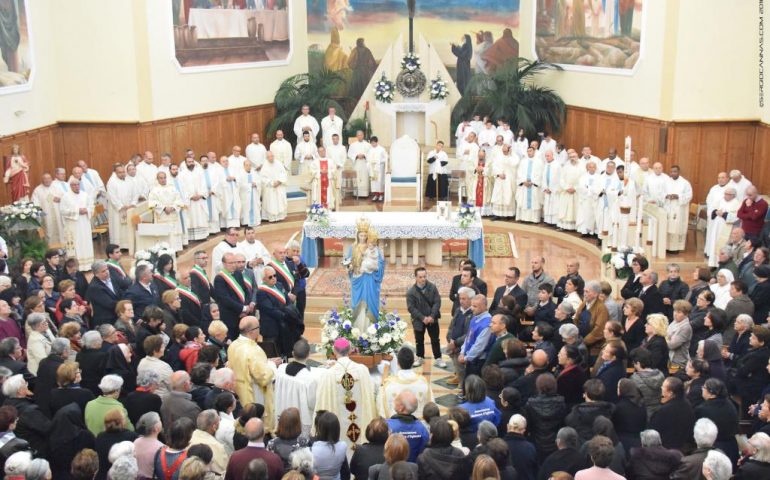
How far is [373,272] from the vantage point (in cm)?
1170

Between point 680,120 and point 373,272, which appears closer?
point 373,272

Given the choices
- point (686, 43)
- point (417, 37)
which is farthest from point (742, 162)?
point (417, 37)

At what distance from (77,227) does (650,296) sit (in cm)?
1044

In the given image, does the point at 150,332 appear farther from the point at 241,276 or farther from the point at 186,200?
the point at 186,200

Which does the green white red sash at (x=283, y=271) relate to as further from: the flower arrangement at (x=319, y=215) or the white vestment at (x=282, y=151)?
the white vestment at (x=282, y=151)

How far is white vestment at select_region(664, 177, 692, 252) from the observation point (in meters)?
17.7

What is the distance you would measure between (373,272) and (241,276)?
1669 mm

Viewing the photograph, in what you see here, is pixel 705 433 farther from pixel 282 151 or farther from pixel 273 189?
pixel 282 151

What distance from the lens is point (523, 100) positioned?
73.9 feet

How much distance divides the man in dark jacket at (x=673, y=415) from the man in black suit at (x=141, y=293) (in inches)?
237

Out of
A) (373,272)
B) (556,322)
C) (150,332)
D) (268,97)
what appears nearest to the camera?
(150,332)

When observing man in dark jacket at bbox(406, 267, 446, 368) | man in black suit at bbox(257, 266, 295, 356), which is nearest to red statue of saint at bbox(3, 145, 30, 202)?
man in black suit at bbox(257, 266, 295, 356)

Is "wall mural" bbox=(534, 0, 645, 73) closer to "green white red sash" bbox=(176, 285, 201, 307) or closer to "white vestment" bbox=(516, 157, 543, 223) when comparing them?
"white vestment" bbox=(516, 157, 543, 223)

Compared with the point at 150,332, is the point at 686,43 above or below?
above
